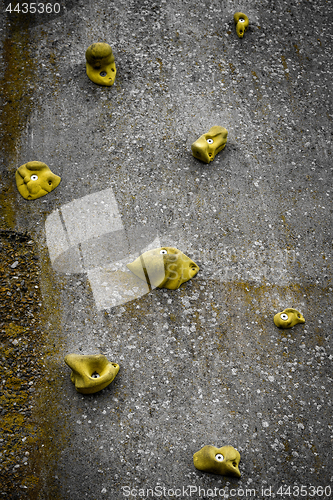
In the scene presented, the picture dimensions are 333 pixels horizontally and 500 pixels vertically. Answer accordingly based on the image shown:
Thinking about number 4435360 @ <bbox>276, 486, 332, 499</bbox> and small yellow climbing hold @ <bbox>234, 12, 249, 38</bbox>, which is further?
small yellow climbing hold @ <bbox>234, 12, 249, 38</bbox>

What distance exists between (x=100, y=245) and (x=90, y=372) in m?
1.01

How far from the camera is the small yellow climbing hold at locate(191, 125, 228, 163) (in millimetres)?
3104

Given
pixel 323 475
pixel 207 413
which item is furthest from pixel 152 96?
pixel 323 475

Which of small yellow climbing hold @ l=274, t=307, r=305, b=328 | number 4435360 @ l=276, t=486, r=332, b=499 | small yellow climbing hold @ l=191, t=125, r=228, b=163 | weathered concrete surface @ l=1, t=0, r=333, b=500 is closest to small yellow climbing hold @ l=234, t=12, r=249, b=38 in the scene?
weathered concrete surface @ l=1, t=0, r=333, b=500

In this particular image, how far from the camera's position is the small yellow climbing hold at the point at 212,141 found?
310 cm

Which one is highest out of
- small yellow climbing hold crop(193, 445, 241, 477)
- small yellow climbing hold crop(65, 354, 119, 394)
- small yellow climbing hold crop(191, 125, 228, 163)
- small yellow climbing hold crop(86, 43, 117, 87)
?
small yellow climbing hold crop(86, 43, 117, 87)

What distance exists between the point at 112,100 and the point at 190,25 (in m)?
1.26

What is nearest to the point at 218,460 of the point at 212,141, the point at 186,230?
the point at 186,230

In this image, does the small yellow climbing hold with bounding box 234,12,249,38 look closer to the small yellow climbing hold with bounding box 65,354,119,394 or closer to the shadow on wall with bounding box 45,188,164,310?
the shadow on wall with bounding box 45,188,164,310

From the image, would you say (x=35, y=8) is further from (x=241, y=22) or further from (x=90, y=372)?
(x=90, y=372)

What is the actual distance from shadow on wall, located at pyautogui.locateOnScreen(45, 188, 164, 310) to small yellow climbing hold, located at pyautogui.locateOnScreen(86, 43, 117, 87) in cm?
116

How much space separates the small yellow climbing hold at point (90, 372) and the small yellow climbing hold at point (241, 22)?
347cm

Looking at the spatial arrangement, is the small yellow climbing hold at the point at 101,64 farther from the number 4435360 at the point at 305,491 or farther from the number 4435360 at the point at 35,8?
the number 4435360 at the point at 305,491

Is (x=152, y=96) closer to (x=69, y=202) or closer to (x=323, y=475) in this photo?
(x=69, y=202)
